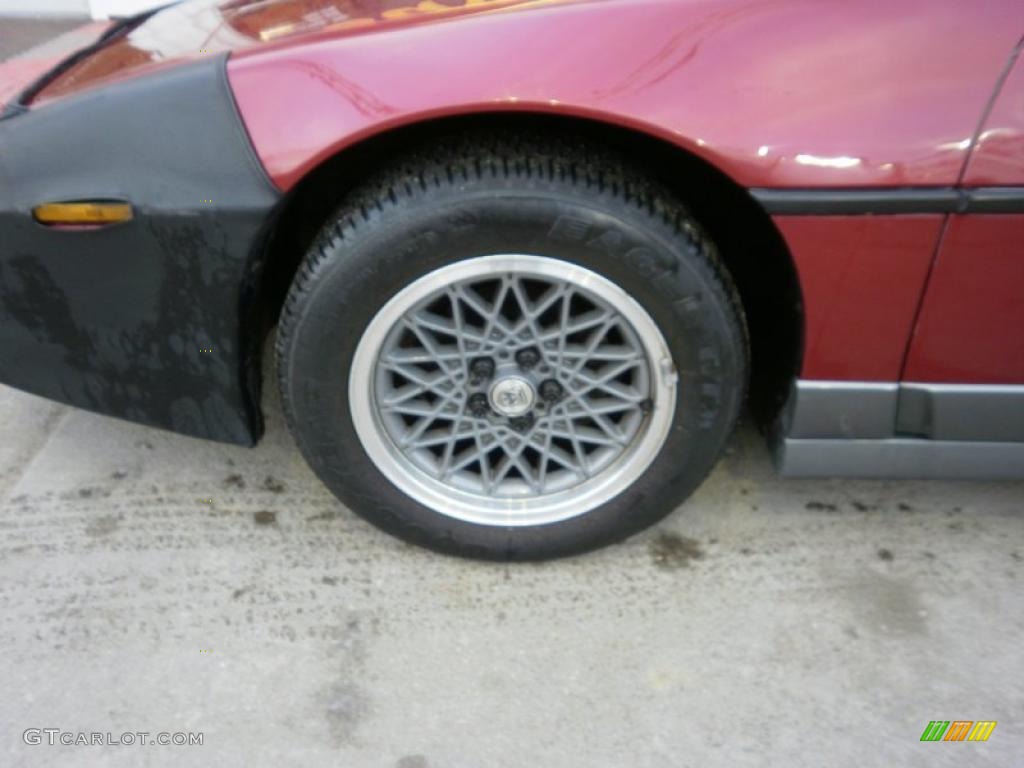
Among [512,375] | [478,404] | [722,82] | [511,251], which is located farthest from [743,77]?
[478,404]

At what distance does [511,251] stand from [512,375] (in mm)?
315

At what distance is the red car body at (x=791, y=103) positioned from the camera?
161 centimetres

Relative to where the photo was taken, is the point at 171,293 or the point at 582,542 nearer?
the point at 171,293

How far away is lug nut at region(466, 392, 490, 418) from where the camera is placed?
200 cm

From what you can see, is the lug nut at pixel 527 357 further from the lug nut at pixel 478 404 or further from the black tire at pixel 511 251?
the black tire at pixel 511 251

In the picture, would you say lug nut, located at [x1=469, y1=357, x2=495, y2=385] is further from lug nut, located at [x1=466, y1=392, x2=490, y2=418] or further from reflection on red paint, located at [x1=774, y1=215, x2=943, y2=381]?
reflection on red paint, located at [x1=774, y1=215, x2=943, y2=381]

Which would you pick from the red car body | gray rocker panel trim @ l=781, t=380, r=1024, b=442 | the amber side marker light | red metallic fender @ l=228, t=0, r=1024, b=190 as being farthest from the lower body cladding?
the amber side marker light

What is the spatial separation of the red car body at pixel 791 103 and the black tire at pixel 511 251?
12 centimetres

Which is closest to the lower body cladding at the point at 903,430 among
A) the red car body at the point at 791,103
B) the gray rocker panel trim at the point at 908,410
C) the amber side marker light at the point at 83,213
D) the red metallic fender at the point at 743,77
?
the gray rocker panel trim at the point at 908,410

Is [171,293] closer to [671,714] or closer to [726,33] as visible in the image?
[726,33]

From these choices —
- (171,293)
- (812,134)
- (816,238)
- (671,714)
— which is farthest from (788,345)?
(171,293)

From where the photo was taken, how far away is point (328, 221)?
1.87m

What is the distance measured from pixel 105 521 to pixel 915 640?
194cm

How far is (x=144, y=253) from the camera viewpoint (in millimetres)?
1809
